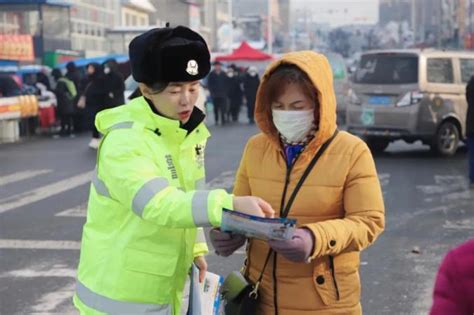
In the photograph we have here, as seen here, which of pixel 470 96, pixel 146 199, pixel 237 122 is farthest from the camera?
pixel 237 122

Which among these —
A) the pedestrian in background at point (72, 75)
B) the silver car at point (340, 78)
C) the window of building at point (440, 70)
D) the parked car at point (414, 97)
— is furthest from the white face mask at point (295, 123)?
the silver car at point (340, 78)

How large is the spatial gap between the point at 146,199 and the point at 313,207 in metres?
0.59

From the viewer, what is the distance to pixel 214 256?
7.01m

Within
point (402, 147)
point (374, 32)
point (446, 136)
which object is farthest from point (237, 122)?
point (374, 32)

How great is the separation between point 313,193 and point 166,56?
67 cm

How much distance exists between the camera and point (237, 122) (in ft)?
79.7

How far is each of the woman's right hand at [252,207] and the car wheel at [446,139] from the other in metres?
11.9

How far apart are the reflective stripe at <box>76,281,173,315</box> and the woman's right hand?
0.55 m

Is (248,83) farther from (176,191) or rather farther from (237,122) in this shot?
(176,191)

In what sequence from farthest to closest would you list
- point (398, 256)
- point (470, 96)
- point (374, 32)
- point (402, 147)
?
point (374, 32) → point (402, 147) → point (470, 96) → point (398, 256)

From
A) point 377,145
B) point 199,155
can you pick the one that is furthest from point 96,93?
point 199,155

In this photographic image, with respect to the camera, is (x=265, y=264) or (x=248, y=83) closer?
(x=265, y=264)

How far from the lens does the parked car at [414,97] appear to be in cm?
1349

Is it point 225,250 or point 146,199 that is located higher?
point 146,199
